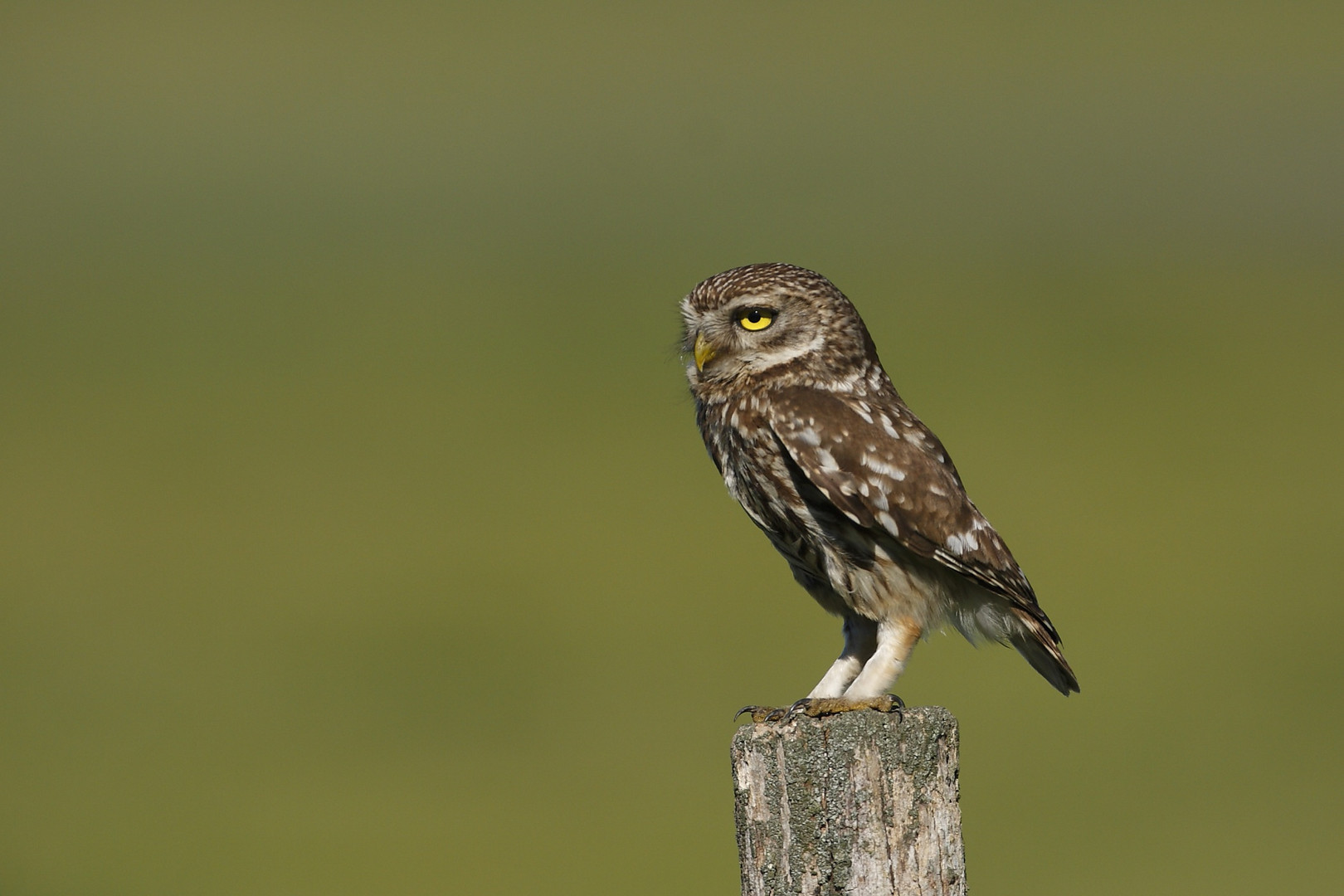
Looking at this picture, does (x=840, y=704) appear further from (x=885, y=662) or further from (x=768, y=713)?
(x=885, y=662)

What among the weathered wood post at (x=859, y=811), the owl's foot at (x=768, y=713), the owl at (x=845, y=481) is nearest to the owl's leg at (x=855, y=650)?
the owl at (x=845, y=481)

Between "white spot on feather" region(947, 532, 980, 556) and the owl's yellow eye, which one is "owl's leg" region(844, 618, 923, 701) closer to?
"white spot on feather" region(947, 532, 980, 556)

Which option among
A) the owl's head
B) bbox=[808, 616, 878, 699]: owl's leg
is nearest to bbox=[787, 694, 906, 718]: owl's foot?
bbox=[808, 616, 878, 699]: owl's leg

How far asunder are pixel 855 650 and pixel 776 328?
119 cm

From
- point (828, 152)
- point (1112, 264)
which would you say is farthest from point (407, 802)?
point (828, 152)

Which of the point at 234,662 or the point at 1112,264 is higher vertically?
the point at 1112,264

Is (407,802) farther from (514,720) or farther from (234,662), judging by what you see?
(234,662)

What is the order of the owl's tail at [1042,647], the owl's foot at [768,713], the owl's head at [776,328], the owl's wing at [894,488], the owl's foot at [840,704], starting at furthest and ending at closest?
the owl's head at [776,328], the owl's tail at [1042,647], the owl's wing at [894,488], the owl's foot at [768,713], the owl's foot at [840,704]

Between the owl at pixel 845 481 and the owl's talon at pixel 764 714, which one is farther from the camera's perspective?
the owl at pixel 845 481

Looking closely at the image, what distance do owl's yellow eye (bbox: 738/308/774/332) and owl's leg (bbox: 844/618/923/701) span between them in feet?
3.68

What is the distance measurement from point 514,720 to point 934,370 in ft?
47.1

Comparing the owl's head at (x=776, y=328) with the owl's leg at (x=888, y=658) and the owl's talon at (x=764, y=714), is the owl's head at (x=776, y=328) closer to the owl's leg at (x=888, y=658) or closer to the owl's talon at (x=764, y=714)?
the owl's leg at (x=888, y=658)

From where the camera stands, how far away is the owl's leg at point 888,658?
207 inches

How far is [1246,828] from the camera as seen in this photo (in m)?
14.4
